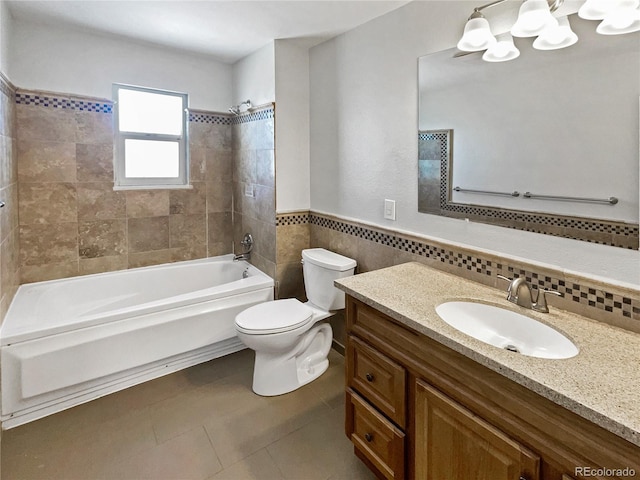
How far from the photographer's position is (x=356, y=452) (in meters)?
1.63

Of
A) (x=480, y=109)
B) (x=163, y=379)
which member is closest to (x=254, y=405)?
(x=163, y=379)

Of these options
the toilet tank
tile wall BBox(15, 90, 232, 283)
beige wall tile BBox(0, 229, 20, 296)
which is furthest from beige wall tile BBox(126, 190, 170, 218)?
the toilet tank

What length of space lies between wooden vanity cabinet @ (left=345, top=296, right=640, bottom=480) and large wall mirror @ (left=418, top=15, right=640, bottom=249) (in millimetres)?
721

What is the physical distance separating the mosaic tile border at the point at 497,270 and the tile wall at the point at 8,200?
1999mm

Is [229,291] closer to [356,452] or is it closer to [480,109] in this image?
[356,452]

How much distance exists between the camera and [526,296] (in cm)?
138

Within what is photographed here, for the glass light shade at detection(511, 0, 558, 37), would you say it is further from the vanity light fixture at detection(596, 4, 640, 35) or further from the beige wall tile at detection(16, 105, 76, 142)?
the beige wall tile at detection(16, 105, 76, 142)

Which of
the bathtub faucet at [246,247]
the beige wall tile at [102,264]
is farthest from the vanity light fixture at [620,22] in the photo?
the beige wall tile at [102,264]

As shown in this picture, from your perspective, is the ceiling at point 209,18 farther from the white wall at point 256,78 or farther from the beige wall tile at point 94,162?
the beige wall tile at point 94,162

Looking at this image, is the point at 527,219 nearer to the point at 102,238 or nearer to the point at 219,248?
the point at 219,248

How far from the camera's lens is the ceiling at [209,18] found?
2.06 m

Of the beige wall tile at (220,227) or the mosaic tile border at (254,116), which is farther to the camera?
the beige wall tile at (220,227)

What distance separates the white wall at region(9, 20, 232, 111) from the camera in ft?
8.02

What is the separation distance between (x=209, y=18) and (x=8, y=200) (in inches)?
64.8
